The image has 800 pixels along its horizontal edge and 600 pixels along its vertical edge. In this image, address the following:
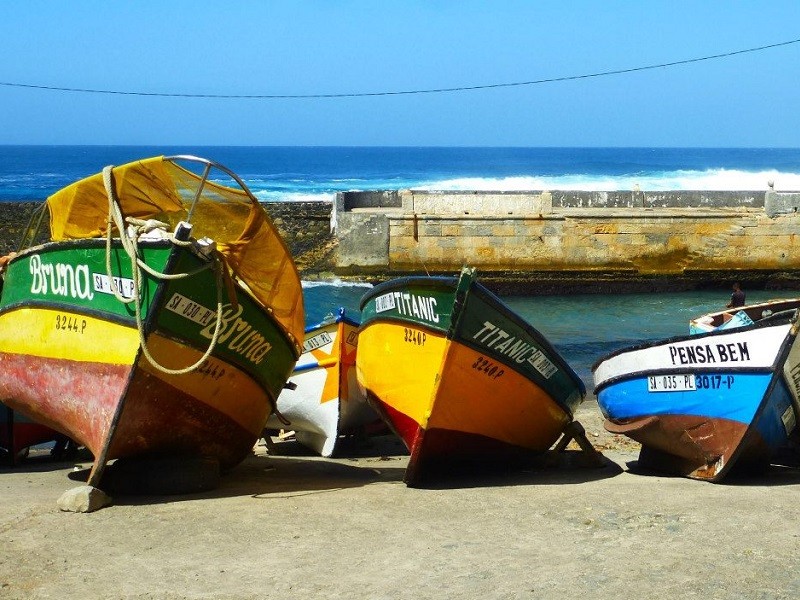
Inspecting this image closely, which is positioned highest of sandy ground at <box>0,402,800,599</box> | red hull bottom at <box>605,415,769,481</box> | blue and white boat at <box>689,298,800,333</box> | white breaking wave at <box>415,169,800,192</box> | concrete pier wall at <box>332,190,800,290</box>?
white breaking wave at <box>415,169,800,192</box>

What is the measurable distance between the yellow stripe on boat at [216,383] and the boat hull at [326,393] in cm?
170

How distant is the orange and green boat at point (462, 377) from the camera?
7727mm

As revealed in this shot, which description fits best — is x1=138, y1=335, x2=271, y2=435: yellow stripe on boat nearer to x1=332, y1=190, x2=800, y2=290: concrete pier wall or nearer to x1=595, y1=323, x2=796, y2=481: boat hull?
x1=595, y1=323, x2=796, y2=481: boat hull

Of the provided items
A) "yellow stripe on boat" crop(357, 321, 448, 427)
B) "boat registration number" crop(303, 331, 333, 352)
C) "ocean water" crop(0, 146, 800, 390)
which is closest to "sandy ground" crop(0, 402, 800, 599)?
"yellow stripe on boat" crop(357, 321, 448, 427)

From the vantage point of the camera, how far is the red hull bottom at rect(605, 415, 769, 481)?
25.4 feet

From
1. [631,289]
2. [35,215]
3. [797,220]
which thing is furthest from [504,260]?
[35,215]

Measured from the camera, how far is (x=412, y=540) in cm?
616

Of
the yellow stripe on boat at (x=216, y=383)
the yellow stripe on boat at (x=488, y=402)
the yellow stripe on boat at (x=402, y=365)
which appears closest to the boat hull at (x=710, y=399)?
the yellow stripe on boat at (x=488, y=402)

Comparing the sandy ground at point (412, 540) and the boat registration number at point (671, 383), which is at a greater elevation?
the boat registration number at point (671, 383)

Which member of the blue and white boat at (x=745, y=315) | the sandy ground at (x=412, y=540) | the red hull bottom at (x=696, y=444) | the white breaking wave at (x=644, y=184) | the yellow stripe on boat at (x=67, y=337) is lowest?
the sandy ground at (x=412, y=540)

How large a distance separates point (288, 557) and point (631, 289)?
21.0m

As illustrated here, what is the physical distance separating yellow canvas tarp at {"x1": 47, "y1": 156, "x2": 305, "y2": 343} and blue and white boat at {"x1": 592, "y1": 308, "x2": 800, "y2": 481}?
260cm

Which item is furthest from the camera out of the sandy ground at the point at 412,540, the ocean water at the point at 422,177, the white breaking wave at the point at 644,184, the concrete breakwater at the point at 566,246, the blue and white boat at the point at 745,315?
the ocean water at the point at 422,177

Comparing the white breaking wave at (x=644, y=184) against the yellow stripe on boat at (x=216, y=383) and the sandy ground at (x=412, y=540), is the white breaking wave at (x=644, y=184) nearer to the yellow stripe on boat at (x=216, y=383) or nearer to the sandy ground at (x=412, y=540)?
the yellow stripe on boat at (x=216, y=383)
